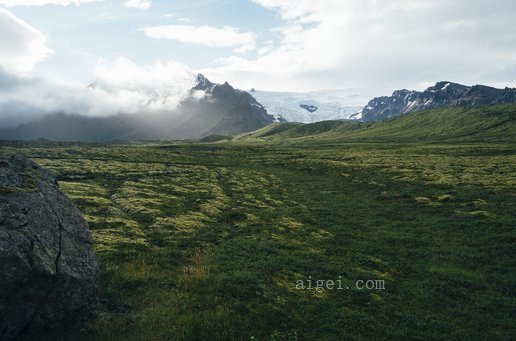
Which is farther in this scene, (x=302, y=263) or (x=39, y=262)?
(x=302, y=263)

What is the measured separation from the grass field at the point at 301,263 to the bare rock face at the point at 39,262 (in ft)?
3.99

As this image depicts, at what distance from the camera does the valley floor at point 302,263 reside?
18.2 meters

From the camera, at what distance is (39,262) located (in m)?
15.3

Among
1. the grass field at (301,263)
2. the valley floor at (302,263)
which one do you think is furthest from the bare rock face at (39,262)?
the valley floor at (302,263)

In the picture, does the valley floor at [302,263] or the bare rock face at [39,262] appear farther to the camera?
the valley floor at [302,263]

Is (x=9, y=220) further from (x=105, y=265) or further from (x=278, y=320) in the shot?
(x=278, y=320)

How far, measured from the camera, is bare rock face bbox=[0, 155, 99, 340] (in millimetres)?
14625

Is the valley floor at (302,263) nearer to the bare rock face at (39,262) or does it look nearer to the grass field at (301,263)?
the grass field at (301,263)

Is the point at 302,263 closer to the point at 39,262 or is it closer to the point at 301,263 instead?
the point at 301,263

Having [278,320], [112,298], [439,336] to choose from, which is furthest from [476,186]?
[112,298]

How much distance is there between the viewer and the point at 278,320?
18.3 metres

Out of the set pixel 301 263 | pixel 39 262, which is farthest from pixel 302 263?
pixel 39 262

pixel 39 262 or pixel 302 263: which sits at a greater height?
pixel 39 262

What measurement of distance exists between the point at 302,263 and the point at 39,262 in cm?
1800
